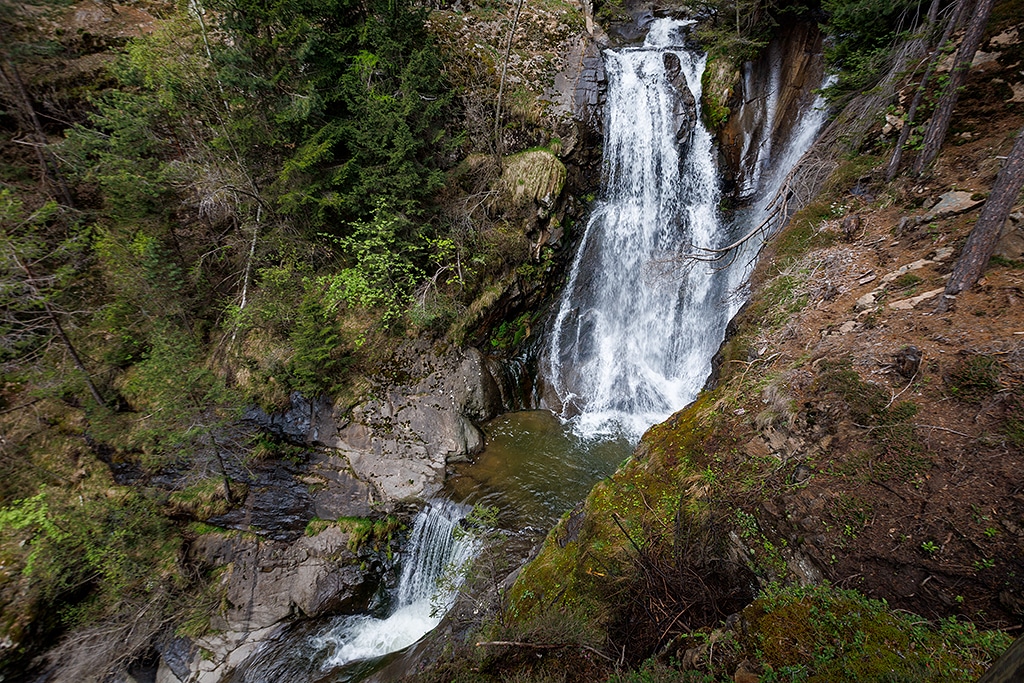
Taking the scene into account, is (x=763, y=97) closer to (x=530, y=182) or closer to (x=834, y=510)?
(x=530, y=182)

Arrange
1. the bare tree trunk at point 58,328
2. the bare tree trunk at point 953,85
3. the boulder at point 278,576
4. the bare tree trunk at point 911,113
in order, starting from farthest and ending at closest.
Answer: the boulder at point 278,576 < the bare tree trunk at point 58,328 < the bare tree trunk at point 911,113 < the bare tree trunk at point 953,85

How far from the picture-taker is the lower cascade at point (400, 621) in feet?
20.7

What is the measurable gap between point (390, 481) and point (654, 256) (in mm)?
8944

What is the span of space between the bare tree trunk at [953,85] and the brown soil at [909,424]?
1.01ft

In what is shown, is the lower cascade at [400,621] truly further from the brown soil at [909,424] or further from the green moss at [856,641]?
the brown soil at [909,424]

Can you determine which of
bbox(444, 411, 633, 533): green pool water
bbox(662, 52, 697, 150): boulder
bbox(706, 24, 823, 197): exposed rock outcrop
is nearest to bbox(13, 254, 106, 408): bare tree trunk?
bbox(444, 411, 633, 533): green pool water

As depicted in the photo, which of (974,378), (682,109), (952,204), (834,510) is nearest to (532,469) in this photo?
(834,510)

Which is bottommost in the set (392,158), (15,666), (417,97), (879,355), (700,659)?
(15,666)

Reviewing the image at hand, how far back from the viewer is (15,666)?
19.5 ft

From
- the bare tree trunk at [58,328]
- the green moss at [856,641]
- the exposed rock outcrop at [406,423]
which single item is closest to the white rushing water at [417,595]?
the exposed rock outcrop at [406,423]

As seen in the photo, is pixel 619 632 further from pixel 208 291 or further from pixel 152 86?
pixel 152 86

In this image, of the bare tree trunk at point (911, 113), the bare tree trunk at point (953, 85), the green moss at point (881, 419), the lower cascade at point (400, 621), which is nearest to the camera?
the green moss at point (881, 419)

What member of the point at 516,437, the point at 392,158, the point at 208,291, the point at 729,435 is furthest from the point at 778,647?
the point at 208,291

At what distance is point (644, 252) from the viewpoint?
419 inches
